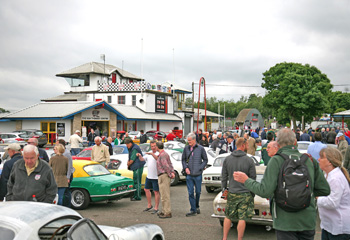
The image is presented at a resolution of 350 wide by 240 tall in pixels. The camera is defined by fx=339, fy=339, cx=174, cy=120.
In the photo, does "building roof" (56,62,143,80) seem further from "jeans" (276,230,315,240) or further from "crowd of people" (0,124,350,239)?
"jeans" (276,230,315,240)

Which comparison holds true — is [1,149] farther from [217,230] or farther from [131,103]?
[131,103]

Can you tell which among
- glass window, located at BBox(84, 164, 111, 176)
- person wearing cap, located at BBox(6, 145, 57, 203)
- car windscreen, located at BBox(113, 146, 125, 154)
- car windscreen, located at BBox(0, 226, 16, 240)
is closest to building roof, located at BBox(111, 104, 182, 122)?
car windscreen, located at BBox(113, 146, 125, 154)

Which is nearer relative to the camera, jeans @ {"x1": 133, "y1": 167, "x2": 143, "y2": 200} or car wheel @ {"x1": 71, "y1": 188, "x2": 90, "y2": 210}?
car wheel @ {"x1": 71, "y1": 188, "x2": 90, "y2": 210}

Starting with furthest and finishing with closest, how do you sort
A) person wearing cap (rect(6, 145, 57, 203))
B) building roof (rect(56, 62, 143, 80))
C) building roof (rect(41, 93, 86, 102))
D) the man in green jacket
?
building roof (rect(56, 62, 143, 80)) → building roof (rect(41, 93, 86, 102)) → person wearing cap (rect(6, 145, 57, 203)) → the man in green jacket

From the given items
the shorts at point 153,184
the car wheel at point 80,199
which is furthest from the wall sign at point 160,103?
the shorts at point 153,184

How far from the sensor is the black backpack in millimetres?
3473

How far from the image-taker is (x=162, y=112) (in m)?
48.9

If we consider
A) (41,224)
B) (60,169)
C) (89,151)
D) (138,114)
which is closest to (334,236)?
(41,224)

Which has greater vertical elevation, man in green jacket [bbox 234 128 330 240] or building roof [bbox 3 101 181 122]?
building roof [bbox 3 101 181 122]

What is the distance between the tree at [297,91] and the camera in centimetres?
4678

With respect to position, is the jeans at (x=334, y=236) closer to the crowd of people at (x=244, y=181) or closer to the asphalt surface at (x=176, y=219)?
the crowd of people at (x=244, y=181)

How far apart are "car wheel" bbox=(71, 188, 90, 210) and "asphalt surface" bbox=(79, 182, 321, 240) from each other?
0.20 metres

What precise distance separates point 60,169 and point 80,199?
5.99 feet

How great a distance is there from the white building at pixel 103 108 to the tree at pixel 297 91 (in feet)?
44.5
